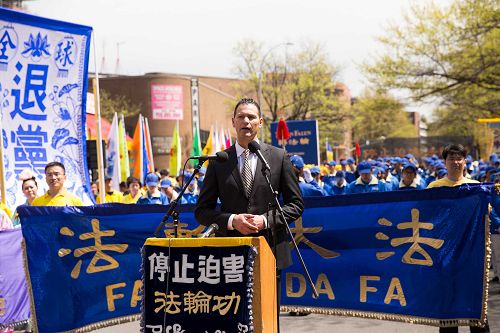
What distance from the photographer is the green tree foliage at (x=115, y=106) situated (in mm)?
63875

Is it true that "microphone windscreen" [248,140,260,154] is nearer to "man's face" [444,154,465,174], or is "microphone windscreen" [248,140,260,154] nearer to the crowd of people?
the crowd of people

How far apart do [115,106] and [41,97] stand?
57.2m

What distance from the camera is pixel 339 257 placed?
7301 millimetres

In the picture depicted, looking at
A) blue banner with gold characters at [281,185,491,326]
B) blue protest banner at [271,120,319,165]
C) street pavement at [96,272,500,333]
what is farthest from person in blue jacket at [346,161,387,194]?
blue protest banner at [271,120,319,165]

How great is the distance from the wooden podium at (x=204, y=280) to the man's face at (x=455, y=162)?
10.3 ft

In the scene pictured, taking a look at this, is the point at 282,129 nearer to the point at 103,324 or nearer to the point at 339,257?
the point at 339,257

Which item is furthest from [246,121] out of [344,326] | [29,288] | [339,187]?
[339,187]

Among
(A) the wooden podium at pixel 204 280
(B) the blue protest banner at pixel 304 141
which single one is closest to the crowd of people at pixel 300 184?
(A) the wooden podium at pixel 204 280

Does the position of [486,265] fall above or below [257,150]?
below

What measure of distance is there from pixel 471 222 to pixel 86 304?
3609mm

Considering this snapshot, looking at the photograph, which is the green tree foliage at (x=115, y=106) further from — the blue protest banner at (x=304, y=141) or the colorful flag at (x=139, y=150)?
the colorful flag at (x=139, y=150)

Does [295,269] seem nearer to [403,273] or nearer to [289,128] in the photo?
[403,273]

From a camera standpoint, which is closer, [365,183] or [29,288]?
[29,288]

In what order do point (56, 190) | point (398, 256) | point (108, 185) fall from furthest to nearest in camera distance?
point (108, 185), point (56, 190), point (398, 256)
